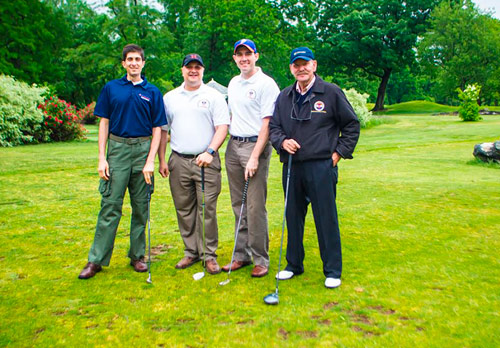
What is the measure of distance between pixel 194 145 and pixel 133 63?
0.95 m

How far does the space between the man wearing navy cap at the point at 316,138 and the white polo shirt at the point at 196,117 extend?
59cm

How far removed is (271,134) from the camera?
13.4ft

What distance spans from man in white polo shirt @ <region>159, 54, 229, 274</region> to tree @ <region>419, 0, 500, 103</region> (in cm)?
4595

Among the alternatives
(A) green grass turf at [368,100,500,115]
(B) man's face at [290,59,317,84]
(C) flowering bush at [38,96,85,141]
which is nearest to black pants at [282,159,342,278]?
(B) man's face at [290,59,317,84]

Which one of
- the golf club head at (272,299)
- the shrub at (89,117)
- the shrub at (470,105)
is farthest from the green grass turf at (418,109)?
the golf club head at (272,299)

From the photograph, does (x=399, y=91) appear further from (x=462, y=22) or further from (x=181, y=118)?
(x=181, y=118)

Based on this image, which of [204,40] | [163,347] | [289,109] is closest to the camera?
[163,347]

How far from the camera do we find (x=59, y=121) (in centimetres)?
2038

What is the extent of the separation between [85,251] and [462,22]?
163ft

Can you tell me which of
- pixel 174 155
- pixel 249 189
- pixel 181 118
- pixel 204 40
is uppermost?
pixel 204 40

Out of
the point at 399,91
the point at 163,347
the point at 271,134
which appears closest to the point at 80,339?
the point at 163,347

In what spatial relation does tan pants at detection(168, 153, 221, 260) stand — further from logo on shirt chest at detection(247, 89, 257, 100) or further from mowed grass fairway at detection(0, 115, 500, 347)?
logo on shirt chest at detection(247, 89, 257, 100)

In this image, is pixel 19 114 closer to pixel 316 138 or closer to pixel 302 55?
pixel 302 55

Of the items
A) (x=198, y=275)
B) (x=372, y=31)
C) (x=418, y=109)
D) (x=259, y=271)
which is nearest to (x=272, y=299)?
(x=259, y=271)
